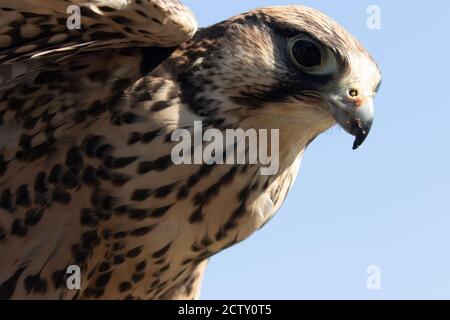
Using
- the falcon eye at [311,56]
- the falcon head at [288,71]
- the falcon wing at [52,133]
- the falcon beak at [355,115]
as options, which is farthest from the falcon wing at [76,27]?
the falcon beak at [355,115]

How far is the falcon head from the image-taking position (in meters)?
6.63

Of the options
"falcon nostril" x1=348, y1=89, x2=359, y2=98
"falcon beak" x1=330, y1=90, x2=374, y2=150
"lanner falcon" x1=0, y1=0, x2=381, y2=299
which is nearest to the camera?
"falcon beak" x1=330, y1=90, x2=374, y2=150

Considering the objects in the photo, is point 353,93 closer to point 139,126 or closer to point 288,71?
point 288,71

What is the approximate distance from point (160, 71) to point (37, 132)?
0.68 meters

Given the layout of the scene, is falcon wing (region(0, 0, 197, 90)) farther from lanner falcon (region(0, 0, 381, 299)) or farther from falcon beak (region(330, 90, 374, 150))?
falcon beak (region(330, 90, 374, 150))

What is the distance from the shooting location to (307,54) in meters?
6.75

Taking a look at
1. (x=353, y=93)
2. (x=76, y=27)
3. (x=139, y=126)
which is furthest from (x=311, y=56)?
(x=76, y=27)

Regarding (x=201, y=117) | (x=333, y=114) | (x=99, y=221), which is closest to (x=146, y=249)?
(x=99, y=221)

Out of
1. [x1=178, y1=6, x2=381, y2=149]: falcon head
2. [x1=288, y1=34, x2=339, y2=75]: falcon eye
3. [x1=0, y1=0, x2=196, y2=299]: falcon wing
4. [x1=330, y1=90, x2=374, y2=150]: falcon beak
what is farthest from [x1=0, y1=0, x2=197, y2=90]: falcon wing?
[x1=330, y1=90, x2=374, y2=150]: falcon beak

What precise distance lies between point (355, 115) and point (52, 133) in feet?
4.94

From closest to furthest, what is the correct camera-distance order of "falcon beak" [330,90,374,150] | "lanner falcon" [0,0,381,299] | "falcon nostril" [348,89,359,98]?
"falcon beak" [330,90,374,150]
"falcon nostril" [348,89,359,98]
"lanner falcon" [0,0,381,299]

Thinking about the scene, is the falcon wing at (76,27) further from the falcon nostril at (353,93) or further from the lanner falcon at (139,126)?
the falcon nostril at (353,93)

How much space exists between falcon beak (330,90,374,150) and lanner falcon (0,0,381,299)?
20 millimetres

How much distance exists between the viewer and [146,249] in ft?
22.4
